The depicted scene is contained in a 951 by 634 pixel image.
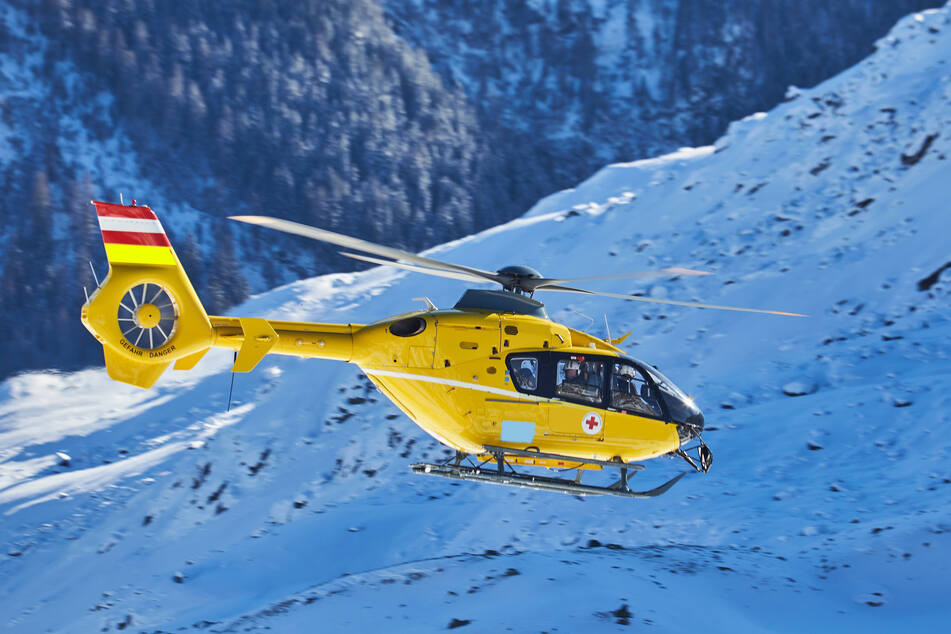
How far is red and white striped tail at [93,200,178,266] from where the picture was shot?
466 inches

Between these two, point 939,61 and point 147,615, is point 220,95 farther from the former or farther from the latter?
point 147,615

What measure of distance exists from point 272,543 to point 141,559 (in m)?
3.29

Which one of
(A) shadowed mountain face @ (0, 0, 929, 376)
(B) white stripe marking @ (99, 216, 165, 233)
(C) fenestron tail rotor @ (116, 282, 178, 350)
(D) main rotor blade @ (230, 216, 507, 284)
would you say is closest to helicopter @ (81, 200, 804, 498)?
(C) fenestron tail rotor @ (116, 282, 178, 350)

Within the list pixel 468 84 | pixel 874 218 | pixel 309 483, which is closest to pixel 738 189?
pixel 874 218

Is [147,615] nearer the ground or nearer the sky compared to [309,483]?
nearer the ground

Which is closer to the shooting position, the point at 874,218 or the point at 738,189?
the point at 874,218

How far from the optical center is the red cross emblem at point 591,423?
12875mm

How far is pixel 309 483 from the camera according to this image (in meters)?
22.9

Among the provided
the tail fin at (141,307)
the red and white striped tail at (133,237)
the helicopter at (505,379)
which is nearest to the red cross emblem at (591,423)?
the helicopter at (505,379)

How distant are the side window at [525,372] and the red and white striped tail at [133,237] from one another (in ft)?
15.8

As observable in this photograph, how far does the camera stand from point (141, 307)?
1182 centimetres

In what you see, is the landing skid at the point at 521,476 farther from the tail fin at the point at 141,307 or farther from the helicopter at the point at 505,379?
the tail fin at the point at 141,307

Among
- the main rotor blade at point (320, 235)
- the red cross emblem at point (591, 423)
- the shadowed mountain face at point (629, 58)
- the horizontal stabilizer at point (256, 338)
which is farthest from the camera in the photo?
the shadowed mountain face at point (629, 58)

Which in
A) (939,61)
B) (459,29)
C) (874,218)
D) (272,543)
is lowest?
(272,543)
